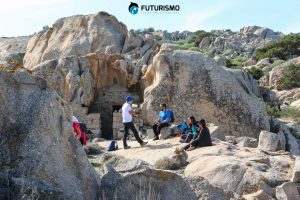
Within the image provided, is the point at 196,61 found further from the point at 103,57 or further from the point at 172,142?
the point at 172,142

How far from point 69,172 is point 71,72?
52.0ft

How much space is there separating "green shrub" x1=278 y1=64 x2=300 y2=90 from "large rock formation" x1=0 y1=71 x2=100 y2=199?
28152 mm

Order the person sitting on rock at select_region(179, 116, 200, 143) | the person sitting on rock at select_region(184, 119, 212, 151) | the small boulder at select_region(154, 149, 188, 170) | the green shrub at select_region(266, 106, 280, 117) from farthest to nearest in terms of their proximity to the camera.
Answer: the green shrub at select_region(266, 106, 280, 117)
the person sitting on rock at select_region(179, 116, 200, 143)
the person sitting on rock at select_region(184, 119, 212, 151)
the small boulder at select_region(154, 149, 188, 170)

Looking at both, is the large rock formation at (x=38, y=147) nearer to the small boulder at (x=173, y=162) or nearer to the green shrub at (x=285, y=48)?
the small boulder at (x=173, y=162)

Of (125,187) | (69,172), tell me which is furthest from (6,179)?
(125,187)

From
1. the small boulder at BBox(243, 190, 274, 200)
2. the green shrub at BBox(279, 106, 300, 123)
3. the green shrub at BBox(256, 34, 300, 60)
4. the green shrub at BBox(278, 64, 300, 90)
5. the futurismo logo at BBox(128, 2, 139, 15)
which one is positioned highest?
the futurismo logo at BBox(128, 2, 139, 15)

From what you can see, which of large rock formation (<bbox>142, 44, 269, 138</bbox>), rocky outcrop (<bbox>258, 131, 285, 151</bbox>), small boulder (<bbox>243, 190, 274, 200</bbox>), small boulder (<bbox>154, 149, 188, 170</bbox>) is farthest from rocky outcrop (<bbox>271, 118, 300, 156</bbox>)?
small boulder (<bbox>243, 190, 274, 200</bbox>)

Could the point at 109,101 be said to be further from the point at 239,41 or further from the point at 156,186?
the point at 239,41

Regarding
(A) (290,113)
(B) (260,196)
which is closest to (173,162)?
(B) (260,196)

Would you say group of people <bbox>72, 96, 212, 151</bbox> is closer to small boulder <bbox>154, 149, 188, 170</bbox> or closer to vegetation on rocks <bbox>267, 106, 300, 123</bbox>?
small boulder <bbox>154, 149, 188, 170</bbox>

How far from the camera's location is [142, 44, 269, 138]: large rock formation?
19172mm

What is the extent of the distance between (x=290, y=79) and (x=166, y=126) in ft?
63.5

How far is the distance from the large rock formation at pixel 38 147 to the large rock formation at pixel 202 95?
A: 13043 millimetres

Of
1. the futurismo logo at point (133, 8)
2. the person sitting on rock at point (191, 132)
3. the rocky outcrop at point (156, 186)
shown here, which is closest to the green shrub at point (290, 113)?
the futurismo logo at point (133, 8)
